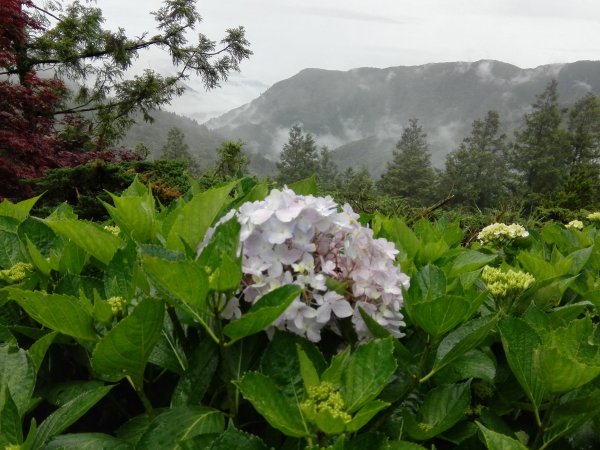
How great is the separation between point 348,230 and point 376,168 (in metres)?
184

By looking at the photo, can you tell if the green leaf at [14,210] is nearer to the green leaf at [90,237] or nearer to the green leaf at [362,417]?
the green leaf at [90,237]

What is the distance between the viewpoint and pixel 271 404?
78cm

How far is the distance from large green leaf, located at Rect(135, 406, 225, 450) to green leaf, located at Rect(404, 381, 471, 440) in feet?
1.13

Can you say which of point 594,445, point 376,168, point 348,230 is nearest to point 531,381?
point 594,445

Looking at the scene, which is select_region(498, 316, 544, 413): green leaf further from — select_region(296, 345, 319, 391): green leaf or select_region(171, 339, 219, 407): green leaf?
select_region(171, 339, 219, 407): green leaf

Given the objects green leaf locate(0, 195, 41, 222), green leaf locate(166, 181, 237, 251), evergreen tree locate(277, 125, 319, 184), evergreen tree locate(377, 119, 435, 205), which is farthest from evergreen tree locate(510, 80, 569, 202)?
green leaf locate(166, 181, 237, 251)

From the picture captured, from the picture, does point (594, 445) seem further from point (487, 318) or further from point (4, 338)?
point (4, 338)

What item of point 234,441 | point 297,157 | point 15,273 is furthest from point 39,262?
point 297,157

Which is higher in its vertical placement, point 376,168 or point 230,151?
point 230,151

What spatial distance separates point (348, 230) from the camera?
103 centimetres

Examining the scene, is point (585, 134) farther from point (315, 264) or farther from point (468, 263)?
point (315, 264)

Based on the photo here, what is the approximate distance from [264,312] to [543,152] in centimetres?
5367

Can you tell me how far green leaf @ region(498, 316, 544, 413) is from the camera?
0.92 metres

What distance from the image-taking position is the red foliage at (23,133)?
29.3 feet
